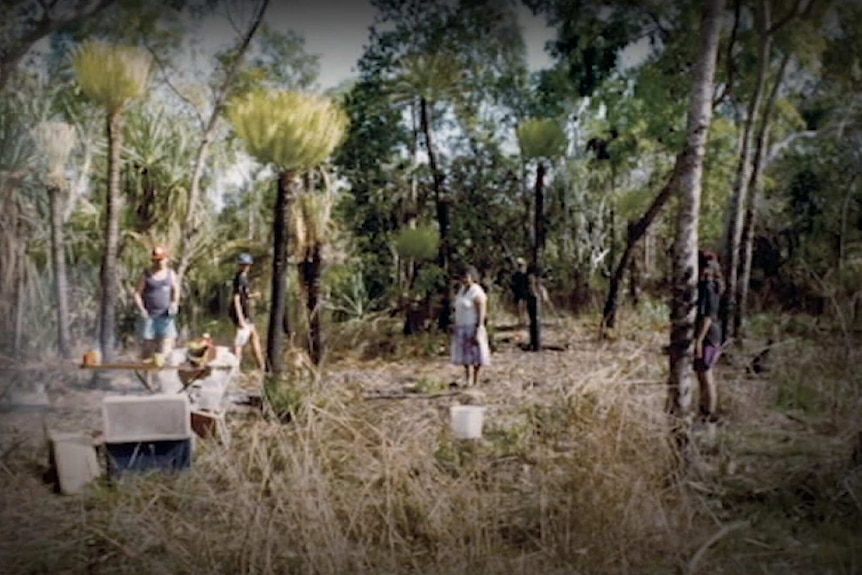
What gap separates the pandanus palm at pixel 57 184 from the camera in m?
2.64

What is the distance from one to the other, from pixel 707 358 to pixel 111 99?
2.11m

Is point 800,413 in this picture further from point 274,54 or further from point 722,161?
point 274,54

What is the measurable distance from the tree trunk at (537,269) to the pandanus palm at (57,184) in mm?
1486

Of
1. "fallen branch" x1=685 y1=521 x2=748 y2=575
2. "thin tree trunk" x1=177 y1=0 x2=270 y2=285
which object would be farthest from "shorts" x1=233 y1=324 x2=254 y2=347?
"fallen branch" x1=685 y1=521 x2=748 y2=575

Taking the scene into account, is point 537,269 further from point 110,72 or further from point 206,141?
point 110,72

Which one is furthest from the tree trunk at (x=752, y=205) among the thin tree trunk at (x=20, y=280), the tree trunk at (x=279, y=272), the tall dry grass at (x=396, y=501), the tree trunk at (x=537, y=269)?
the thin tree trunk at (x=20, y=280)

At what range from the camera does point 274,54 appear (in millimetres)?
2625

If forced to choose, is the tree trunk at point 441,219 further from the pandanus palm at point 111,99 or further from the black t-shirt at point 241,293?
the pandanus palm at point 111,99

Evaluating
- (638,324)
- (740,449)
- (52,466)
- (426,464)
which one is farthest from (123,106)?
(740,449)

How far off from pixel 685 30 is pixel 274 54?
1374mm

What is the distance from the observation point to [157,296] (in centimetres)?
261

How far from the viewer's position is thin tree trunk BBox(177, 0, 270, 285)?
2613mm

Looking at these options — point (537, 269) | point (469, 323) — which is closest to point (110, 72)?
point (469, 323)

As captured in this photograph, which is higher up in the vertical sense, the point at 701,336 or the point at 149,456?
the point at 701,336
